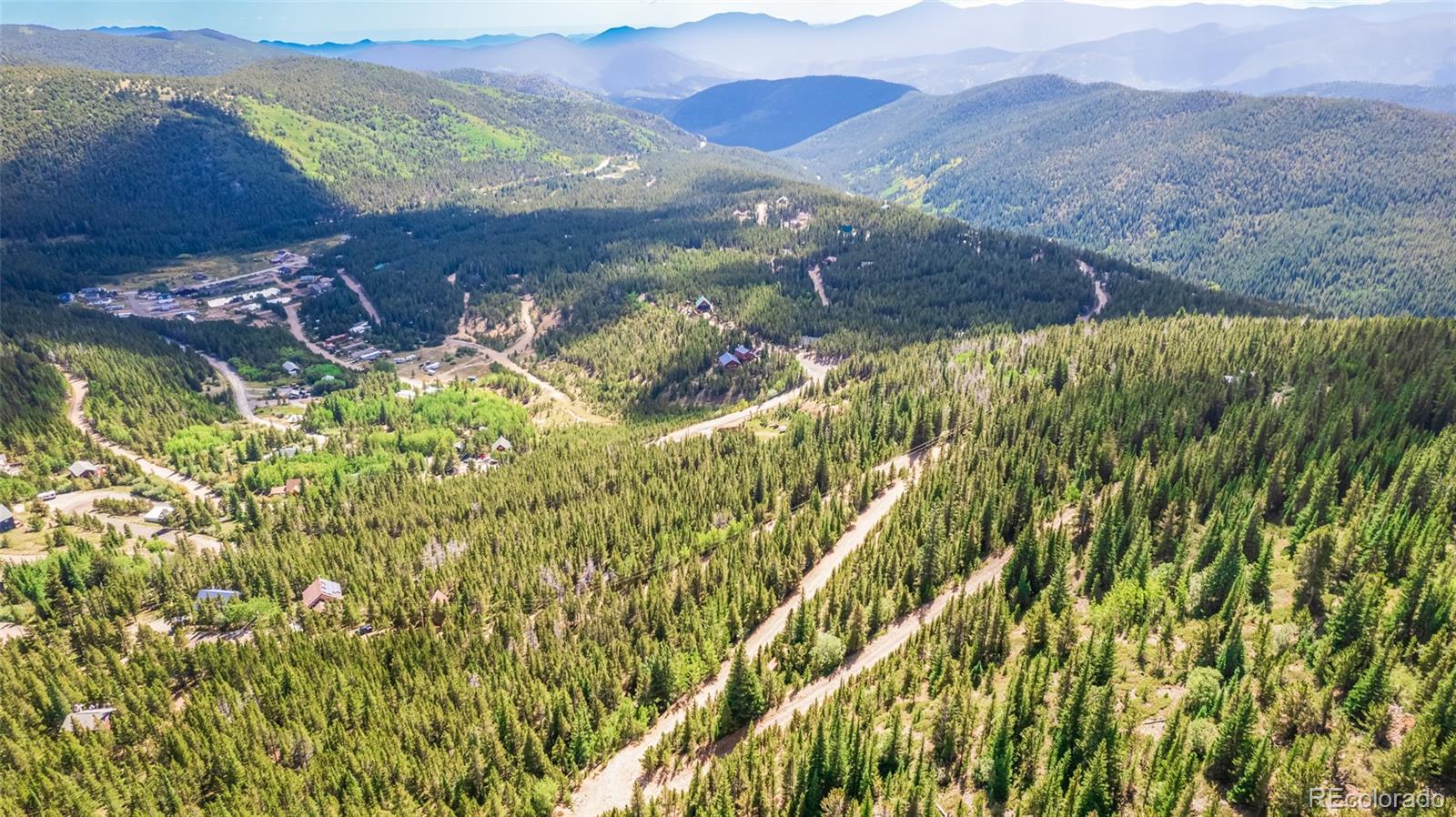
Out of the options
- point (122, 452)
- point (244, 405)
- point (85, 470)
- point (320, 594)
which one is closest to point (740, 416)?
point (320, 594)

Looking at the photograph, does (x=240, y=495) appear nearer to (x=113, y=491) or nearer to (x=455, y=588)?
(x=113, y=491)

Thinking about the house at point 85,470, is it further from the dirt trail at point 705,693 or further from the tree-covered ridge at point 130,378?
the dirt trail at point 705,693

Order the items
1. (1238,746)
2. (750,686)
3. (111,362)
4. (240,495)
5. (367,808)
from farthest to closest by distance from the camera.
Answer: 1. (111,362)
2. (240,495)
3. (750,686)
4. (367,808)
5. (1238,746)

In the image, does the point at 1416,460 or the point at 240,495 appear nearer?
the point at 1416,460

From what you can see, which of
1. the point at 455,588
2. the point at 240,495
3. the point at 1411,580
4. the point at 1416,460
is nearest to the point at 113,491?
the point at 240,495

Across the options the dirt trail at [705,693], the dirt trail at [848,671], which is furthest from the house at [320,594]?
the dirt trail at [848,671]

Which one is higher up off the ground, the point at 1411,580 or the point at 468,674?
the point at 1411,580
